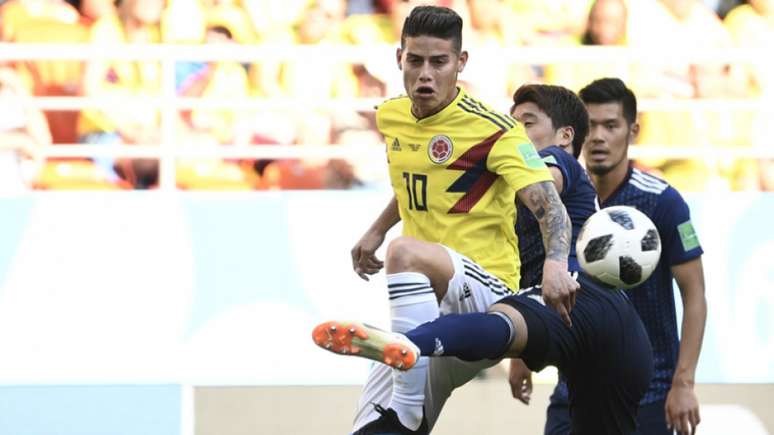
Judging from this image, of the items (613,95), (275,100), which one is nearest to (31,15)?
(275,100)

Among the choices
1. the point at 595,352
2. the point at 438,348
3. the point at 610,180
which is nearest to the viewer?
the point at 438,348

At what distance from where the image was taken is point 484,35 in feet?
31.8

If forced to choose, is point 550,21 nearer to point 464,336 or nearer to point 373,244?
point 373,244

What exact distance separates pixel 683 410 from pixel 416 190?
4.66ft

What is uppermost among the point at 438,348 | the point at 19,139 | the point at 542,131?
the point at 19,139

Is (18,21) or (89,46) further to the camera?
(18,21)

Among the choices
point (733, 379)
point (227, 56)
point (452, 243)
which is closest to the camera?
point (452, 243)

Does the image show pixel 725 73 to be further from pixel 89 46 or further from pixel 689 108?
pixel 89 46

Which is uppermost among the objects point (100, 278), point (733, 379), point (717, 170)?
point (717, 170)

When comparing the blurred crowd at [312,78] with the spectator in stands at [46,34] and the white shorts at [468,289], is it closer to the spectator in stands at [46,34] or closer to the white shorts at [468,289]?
the spectator in stands at [46,34]

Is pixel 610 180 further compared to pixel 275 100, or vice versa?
pixel 275 100

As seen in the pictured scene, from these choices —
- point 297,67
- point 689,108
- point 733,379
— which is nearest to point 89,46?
point 297,67

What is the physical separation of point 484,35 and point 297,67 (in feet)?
4.12

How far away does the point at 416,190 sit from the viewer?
5043 mm
